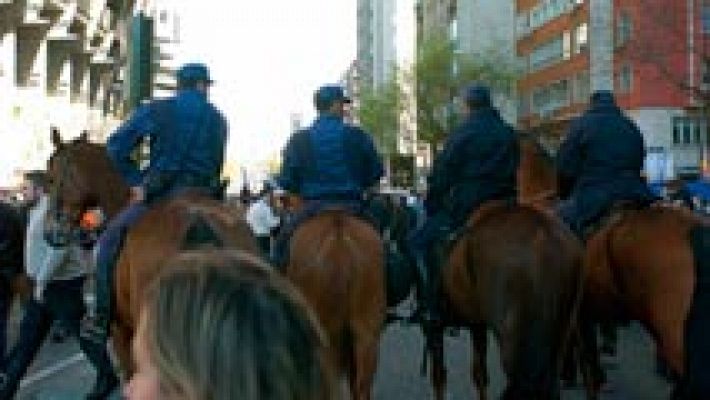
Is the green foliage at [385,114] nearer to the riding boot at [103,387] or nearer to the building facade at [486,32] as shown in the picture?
the building facade at [486,32]

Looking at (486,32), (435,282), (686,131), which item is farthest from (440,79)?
(435,282)

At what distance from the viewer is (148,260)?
336 inches

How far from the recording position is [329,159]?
403 inches

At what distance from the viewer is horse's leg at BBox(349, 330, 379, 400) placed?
9289mm

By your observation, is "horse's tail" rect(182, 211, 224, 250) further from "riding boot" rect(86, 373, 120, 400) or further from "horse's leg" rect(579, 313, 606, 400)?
"riding boot" rect(86, 373, 120, 400)

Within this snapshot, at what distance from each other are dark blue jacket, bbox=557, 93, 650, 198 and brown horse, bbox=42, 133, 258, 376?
3311 millimetres

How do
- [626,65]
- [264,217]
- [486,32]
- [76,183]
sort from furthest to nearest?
[486,32], [626,65], [264,217], [76,183]

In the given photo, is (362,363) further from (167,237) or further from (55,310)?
(55,310)

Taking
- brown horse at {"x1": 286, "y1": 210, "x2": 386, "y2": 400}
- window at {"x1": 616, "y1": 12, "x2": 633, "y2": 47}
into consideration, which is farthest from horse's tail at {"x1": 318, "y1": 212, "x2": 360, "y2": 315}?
window at {"x1": 616, "y1": 12, "x2": 633, "y2": 47}

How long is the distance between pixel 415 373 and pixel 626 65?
217ft

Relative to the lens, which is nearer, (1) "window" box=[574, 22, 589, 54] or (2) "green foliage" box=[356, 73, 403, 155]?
(1) "window" box=[574, 22, 589, 54]

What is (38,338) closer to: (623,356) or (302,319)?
(623,356)

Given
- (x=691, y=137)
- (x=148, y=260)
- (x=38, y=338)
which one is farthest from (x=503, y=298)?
(x=691, y=137)

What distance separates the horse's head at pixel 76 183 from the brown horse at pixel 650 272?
3.22m
